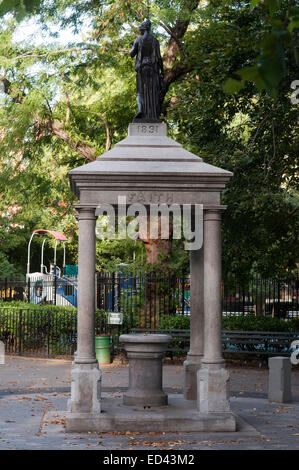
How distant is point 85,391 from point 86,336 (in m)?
0.78

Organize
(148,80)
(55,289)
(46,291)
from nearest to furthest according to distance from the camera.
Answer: (148,80) → (55,289) → (46,291)

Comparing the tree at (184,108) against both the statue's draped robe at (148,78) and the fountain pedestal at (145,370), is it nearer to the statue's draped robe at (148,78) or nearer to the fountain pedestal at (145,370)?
the statue's draped robe at (148,78)

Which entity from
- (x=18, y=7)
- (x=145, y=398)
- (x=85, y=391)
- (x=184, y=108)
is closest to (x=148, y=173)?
(x=85, y=391)

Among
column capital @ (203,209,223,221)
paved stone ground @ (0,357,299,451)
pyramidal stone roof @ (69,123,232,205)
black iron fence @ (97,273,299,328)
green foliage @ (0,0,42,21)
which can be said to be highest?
pyramidal stone roof @ (69,123,232,205)

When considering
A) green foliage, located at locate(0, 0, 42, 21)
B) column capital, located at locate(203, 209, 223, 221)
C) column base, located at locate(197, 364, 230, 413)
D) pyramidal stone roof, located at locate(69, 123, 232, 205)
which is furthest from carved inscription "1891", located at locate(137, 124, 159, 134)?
green foliage, located at locate(0, 0, 42, 21)

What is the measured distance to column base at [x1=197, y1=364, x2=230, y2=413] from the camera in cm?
994

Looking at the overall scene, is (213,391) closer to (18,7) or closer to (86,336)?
(86,336)

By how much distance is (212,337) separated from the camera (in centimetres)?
1017

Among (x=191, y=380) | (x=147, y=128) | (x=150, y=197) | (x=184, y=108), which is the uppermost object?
(x=184, y=108)

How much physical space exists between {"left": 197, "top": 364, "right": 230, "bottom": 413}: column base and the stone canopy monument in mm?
14

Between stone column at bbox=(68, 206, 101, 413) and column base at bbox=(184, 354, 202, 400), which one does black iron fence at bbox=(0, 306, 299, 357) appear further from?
stone column at bbox=(68, 206, 101, 413)

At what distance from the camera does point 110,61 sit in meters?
22.5

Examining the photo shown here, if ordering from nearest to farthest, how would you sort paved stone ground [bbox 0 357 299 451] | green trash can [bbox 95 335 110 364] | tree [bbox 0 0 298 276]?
1. paved stone ground [bbox 0 357 299 451]
2. tree [bbox 0 0 298 276]
3. green trash can [bbox 95 335 110 364]
